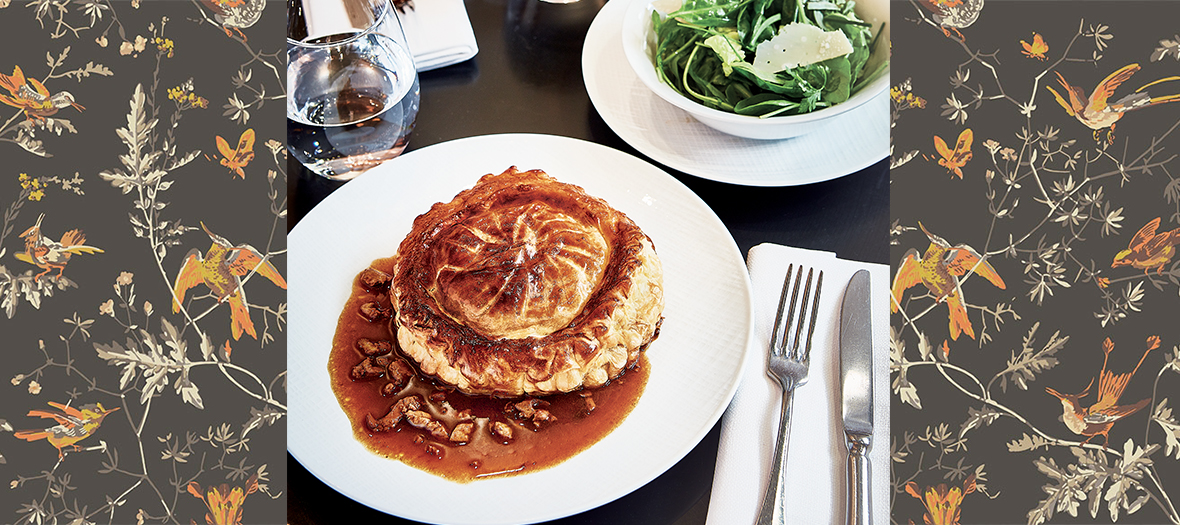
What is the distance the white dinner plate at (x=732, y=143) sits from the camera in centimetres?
210

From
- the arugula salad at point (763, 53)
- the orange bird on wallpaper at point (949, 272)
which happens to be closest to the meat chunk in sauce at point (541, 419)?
the orange bird on wallpaper at point (949, 272)

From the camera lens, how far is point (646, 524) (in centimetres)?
152

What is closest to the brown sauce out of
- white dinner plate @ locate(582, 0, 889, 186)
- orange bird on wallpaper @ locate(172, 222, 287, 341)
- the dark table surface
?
the dark table surface

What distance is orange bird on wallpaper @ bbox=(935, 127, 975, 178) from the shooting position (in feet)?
4.13

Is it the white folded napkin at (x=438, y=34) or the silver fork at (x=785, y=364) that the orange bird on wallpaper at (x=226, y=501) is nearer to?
the silver fork at (x=785, y=364)

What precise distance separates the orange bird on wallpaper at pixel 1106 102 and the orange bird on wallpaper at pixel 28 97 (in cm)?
140

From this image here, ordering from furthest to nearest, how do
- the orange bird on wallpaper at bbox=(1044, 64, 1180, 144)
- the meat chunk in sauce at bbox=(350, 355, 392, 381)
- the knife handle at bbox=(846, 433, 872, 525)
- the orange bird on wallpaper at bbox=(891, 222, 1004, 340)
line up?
the meat chunk in sauce at bbox=(350, 355, 392, 381), the knife handle at bbox=(846, 433, 872, 525), the orange bird on wallpaper at bbox=(891, 222, 1004, 340), the orange bird on wallpaper at bbox=(1044, 64, 1180, 144)

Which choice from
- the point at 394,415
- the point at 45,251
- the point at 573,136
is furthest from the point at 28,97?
the point at 573,136

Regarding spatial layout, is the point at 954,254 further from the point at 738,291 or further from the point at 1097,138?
the point at 738,291

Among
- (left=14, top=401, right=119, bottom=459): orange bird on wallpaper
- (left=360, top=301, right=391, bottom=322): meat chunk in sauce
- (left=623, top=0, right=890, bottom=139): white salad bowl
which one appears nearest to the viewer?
(left=14, top=401, right=119, bottom=459): orange bird on wallpaper

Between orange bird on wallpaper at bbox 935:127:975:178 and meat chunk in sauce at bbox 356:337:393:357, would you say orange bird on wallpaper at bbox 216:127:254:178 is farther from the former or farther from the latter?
orange bird on wallpaper at bbox 935:127:975:178

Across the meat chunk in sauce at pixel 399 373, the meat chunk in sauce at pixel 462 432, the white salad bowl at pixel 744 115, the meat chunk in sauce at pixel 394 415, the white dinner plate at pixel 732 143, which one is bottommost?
the meat chunk in sauce at pixel 399 373

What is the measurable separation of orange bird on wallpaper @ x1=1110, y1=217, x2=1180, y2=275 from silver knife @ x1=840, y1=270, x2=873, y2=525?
1.97 ft

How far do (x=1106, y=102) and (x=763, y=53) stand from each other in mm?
1094
